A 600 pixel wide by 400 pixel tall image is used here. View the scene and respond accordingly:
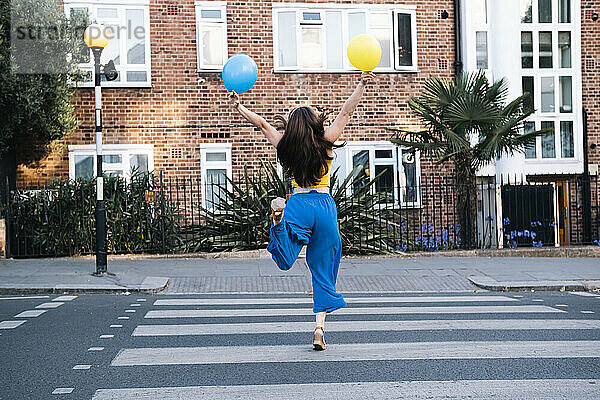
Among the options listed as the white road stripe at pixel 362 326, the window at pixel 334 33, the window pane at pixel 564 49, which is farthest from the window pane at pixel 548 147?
the white road stripe at pixel 362 326

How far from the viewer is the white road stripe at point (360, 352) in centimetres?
596

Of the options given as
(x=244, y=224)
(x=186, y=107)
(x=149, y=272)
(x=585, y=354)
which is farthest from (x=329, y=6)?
(x=585, y=354)

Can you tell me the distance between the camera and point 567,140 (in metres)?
19.8

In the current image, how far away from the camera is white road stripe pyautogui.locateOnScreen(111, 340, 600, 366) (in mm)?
5957

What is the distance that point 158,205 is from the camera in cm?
1594

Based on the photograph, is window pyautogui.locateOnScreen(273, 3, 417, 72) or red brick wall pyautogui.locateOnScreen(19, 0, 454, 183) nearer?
red brick wall pyautogui.locateOnScreen(19, 0, 454, 183)

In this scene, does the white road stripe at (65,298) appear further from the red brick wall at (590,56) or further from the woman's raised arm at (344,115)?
the red brick wall at (590,56)

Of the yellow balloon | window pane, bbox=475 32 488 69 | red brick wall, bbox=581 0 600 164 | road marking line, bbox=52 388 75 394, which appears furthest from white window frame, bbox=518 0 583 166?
road marking line, bbox=52 388 75 394

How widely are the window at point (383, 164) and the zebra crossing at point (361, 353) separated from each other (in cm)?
958

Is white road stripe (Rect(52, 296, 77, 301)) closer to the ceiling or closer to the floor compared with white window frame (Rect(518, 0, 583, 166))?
closer to the floor

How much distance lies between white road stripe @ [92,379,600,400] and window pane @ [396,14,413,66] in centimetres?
1444

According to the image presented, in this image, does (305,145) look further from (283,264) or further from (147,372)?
(147,372)

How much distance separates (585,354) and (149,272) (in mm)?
8403

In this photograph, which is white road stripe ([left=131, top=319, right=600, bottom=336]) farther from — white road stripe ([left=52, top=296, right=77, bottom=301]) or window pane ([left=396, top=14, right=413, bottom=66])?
window pane ([left=396, top=14, right=413, bottom=66])
